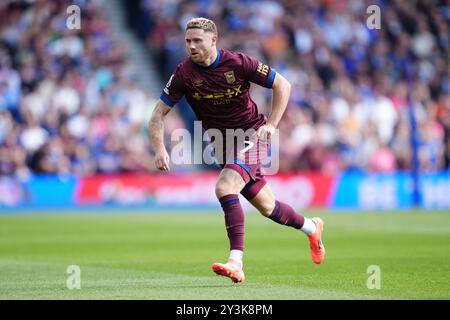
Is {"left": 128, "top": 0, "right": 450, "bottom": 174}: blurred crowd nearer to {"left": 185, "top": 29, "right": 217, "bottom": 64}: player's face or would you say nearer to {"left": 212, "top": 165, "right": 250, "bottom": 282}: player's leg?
{"left": 212, "top": 165, "right": 250, "bottom": 282}: player's leg

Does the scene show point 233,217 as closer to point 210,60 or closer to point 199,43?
point 210,60

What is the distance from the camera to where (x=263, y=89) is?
27.1 m

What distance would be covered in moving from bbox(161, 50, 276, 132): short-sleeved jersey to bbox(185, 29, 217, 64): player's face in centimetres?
22

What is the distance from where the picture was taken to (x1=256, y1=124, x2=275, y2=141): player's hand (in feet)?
32.1

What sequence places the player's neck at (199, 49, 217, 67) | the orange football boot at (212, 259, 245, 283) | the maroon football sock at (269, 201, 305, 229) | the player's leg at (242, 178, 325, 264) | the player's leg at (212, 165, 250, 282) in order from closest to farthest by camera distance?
1. the orange football boot at (212, 259, 245, 283)
2. the player's leg at (212, 165, 250, 282)
3. the player's neck at (199, 49, 217, 67)
4. the player's leg at (242, 178, 325, 264)
5. the maroon football sock at (269, 201, 305, 229)

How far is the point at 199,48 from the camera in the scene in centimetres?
980

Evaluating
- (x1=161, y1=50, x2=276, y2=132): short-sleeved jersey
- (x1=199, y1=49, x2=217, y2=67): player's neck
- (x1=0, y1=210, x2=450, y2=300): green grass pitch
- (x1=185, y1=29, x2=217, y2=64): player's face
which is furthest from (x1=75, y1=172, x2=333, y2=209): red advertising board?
(x1=185, y1=29, x2=217, y2=64): player's face

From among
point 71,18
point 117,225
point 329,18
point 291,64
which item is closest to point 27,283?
point 117,225

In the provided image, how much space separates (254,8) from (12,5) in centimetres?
700

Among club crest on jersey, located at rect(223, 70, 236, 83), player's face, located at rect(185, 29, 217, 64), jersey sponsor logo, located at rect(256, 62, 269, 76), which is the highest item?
player's face, located at rect(185, 29, 217, 64)

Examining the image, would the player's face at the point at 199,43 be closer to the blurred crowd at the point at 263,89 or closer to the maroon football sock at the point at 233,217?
the maroon football sock at the point at 233,217

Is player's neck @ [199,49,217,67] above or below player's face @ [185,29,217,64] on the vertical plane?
below
